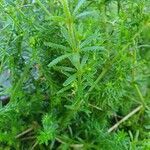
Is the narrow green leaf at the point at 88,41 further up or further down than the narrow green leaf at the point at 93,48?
further up

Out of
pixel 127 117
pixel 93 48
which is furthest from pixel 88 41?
pixel 127 117

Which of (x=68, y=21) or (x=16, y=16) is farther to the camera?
(x=16, y=16)

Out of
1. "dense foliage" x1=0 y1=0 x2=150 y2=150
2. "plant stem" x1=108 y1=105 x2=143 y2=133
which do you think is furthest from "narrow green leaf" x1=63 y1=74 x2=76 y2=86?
"plant stem" x1=108 y1=105 x2=143 y2=133

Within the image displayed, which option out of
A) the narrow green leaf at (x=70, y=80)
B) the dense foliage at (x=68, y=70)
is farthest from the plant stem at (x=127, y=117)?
the narrow green leaf at (x=70, y=80)

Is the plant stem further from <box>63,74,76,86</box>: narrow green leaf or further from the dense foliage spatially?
<box>63,74,76,86</box>: narrow green leaf

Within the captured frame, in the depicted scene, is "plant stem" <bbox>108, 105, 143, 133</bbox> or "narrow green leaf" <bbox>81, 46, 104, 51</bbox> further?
"plant stem" <bbox>108, 105, 143, 133</bbox>

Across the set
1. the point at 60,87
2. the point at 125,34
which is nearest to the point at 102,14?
the point at 125,34

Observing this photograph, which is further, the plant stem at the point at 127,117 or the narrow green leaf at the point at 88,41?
the plant stem at the point at 127,117

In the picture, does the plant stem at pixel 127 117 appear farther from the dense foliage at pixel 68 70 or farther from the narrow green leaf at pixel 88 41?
the narrow green leaf at pixel 88 41

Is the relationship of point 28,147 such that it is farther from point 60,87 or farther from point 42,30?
point 42,30
